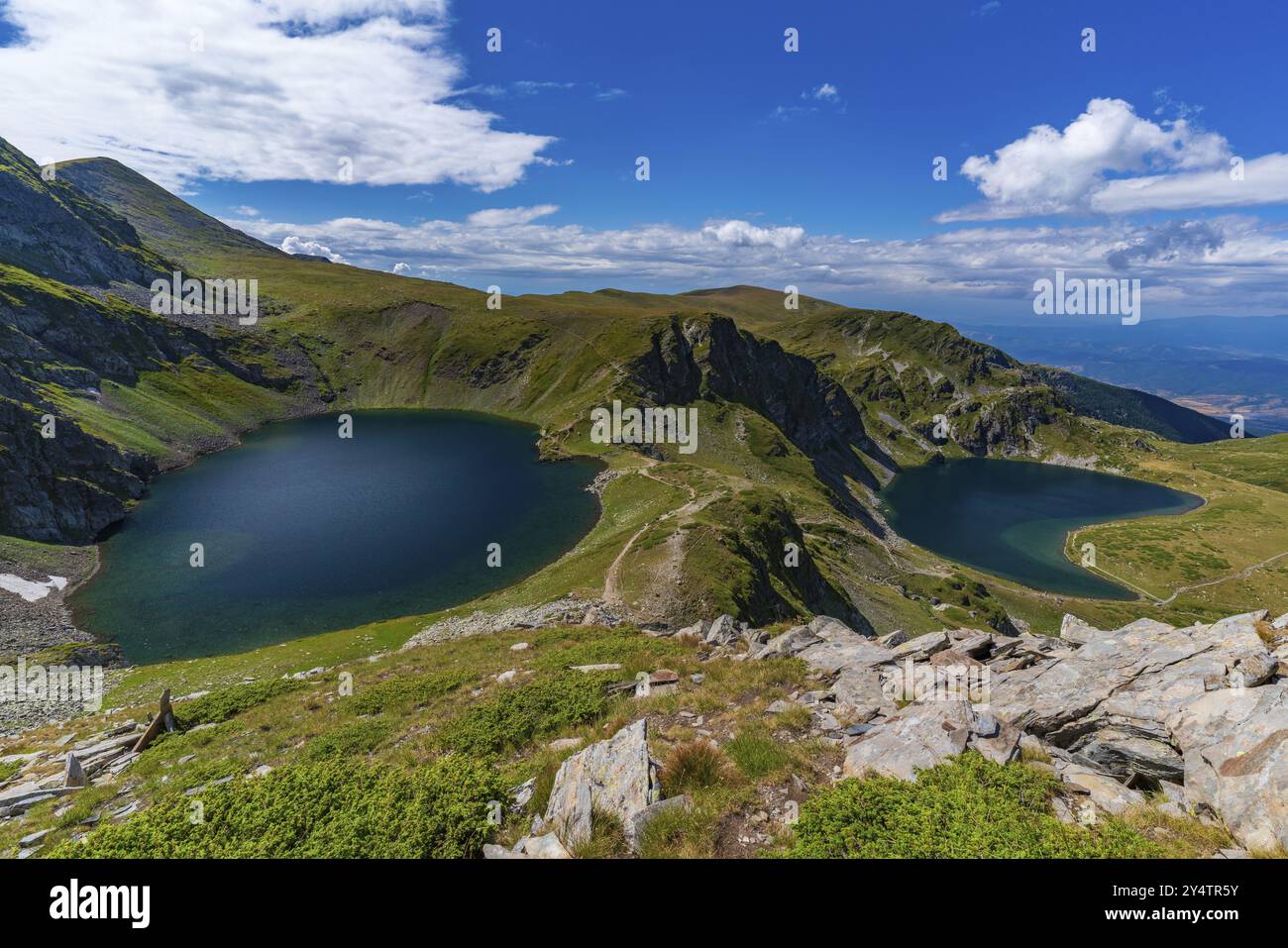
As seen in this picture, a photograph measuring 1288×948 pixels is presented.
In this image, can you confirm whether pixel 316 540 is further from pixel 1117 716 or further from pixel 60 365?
pixel 60 365

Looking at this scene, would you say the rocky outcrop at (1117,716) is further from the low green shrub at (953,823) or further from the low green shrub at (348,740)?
the low green shrub at (348,740)

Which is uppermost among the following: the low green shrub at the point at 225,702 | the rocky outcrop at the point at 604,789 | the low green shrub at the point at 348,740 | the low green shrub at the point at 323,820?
the rocky outcrop at the point at 604,789

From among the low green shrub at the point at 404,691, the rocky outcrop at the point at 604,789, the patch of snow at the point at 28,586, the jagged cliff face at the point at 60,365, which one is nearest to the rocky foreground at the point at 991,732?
the rocky outcrop at the point at 604,789

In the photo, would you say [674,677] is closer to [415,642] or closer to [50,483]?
[415,642]

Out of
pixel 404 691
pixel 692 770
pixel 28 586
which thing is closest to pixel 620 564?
pixel 404 691

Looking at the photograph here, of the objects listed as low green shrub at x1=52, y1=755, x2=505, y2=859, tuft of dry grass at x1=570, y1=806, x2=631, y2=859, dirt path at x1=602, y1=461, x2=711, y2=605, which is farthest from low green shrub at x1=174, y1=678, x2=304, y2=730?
dirt path at x1=602, y1=461, x2=711, y2=605
